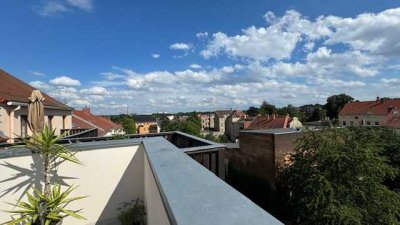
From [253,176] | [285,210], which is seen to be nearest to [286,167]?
[285,210]

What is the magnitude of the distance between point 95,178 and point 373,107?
6095cm

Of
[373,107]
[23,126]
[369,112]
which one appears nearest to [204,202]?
[23,126]

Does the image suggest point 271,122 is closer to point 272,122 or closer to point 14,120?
point 272,122

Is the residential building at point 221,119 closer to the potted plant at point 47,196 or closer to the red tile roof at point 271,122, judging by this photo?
the red tile roof at point 271,122

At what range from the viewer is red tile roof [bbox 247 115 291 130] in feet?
167

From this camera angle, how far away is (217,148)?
5.13m

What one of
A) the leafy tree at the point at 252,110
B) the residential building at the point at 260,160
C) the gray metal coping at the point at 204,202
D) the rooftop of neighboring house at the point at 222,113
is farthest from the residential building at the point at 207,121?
the gray metal coping at the point at 204,202

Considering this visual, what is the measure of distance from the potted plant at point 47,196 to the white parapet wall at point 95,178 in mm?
186

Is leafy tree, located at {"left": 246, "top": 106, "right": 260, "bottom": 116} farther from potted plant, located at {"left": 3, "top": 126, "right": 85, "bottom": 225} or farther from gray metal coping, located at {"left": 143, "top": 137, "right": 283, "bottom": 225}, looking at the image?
gray metal coping, located at {"left": 143, "top": 137, "right": 283, "bottom": 225}

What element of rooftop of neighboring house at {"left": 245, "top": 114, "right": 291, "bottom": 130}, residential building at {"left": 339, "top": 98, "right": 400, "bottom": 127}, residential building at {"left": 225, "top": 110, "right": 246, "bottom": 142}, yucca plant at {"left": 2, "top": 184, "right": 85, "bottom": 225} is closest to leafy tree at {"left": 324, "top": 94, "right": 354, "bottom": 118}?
residential building at {"left": 339, "top": 98, "right": 400, "bottom": 127}

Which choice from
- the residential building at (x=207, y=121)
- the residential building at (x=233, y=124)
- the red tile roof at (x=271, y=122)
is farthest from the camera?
the residential building at (x=207, y=121)

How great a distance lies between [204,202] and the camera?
5.24 feet

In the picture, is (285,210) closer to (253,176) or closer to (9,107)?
(253,176)

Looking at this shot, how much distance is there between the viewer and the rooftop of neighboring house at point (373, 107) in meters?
50.9
